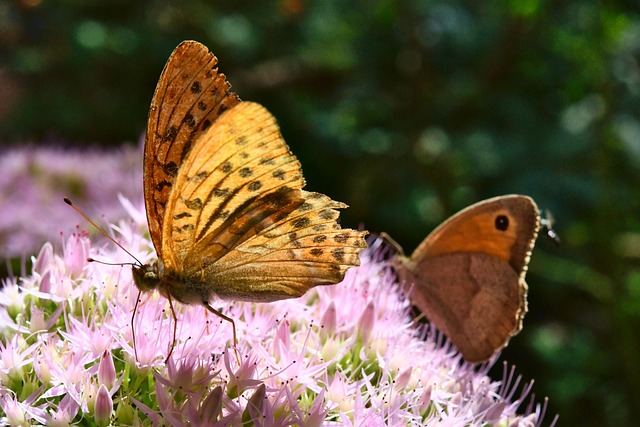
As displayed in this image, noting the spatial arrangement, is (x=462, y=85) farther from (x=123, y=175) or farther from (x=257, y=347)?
(x=257, y=347)

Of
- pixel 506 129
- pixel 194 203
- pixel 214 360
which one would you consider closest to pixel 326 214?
pixel 194 203

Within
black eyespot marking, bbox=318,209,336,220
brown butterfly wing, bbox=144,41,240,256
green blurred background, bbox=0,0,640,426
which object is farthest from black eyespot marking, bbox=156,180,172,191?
green blurred background, bbox=0,0,640,426

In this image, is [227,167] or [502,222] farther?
[502,222]

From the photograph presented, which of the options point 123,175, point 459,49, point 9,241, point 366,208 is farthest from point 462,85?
point 9,241

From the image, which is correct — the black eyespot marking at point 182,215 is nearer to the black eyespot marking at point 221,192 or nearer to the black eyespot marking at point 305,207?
the black eyespot marking at point 221,192

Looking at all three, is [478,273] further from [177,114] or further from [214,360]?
[177,114]

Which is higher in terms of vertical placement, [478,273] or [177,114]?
[177,114]
